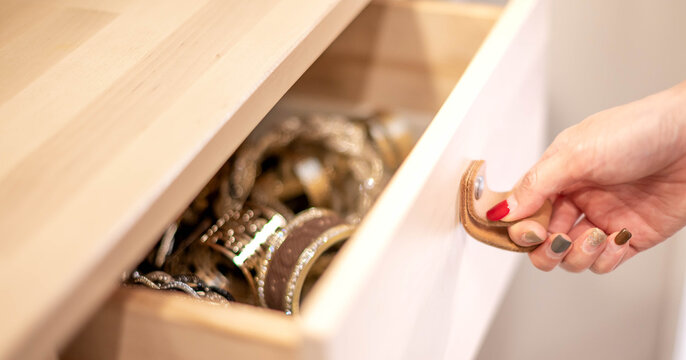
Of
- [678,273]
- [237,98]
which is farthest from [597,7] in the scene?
[237,98]

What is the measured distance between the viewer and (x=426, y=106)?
0.69m

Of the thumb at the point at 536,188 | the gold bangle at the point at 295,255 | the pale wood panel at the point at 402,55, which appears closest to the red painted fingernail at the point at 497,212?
the thumb at the point at 536,188

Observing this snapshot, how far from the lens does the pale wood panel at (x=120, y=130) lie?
0.25 meters

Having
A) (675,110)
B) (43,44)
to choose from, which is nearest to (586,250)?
(675,110)

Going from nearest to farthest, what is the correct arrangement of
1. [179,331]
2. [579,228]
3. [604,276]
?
A: [179,331] < [579,228] < [604,276]

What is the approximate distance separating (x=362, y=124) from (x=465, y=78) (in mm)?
269

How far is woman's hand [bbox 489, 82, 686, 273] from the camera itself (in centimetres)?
→ 43

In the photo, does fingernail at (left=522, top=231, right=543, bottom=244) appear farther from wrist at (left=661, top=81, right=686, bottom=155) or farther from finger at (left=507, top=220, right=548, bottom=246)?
wrist at (left=661, top=81, right=686, bottom=155)

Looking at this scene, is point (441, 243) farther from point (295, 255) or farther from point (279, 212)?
point (279, 212)

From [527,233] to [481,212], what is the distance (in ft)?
0.10

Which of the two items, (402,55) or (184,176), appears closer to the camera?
(184,176)

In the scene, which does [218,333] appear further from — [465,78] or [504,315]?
[504,315]

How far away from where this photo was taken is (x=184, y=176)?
0.31 metres

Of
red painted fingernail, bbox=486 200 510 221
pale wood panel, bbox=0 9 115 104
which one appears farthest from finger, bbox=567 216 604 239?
pale wood panel, bbox=0 9 115 104
